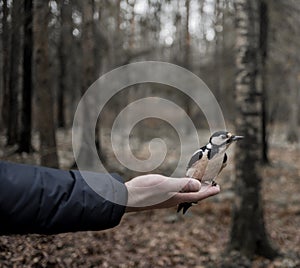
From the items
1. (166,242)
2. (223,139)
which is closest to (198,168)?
(223,139)

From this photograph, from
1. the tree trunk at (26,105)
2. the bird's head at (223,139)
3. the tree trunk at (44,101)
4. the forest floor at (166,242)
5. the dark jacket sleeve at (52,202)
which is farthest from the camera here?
the tree trunk at (26,105)

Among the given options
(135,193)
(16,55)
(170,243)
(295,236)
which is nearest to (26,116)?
(16,55)

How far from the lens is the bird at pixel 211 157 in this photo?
2.09 metres

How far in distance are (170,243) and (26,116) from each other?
5685mm

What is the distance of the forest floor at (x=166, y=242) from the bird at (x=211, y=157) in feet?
7.05

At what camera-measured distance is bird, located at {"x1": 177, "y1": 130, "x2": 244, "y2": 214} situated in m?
2.09

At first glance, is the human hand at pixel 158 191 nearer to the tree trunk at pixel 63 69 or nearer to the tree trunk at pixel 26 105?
the tree trunk at pixel 26 105

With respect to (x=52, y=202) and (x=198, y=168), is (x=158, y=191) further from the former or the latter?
(x=52, y=202)

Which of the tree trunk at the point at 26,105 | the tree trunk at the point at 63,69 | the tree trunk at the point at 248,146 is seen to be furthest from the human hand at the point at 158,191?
the tree trunk at the point at 63,69

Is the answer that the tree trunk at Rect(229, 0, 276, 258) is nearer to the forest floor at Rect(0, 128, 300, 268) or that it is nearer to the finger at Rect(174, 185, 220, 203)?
the forest floor at Rect(0, 128, 300, 268)

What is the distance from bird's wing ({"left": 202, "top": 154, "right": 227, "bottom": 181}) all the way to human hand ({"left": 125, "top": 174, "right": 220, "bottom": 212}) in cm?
7

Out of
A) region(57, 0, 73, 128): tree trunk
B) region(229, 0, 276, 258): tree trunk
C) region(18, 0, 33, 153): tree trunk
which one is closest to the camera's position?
region(229, 0, 276, 258): tree trunk

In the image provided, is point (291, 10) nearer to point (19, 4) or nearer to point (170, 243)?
point (170, 243)

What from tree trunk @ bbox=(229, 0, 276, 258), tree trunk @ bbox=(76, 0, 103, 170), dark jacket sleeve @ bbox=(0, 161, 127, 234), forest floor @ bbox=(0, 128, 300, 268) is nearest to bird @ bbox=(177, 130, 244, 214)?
dark jacket sleeve @ bbox=(0, 161, 127, 234)
